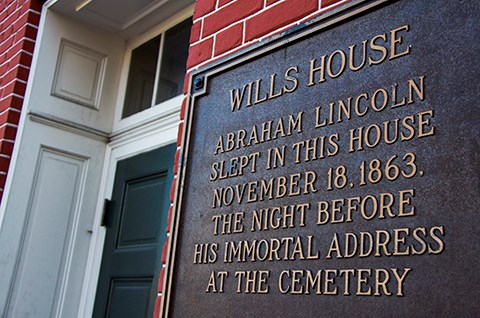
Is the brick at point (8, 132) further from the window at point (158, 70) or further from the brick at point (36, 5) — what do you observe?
the brick at point (36, 5)

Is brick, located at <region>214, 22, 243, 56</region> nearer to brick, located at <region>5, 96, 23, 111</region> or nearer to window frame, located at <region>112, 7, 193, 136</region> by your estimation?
window frame, located at <region>112, 7, 193, 136</region>

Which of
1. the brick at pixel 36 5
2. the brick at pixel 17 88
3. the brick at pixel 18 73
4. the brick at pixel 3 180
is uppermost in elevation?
the brick at pixel 36 5

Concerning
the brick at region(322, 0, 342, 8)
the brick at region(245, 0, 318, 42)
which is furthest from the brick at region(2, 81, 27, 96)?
the brick at region(322, 0, 342, 8)

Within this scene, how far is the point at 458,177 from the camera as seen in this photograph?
1.16 m

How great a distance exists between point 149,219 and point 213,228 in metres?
1.15

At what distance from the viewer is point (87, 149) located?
326 centimetres

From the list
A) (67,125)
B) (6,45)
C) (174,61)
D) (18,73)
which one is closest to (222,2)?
(174,61)

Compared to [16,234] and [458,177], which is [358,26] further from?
[16,234]

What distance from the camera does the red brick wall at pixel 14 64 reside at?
3034 mm

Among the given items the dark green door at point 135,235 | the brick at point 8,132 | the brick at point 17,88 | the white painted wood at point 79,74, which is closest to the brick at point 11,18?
the white painted wood at point 79,74

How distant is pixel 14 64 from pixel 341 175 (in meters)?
2.53

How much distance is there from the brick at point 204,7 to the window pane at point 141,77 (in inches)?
44.6

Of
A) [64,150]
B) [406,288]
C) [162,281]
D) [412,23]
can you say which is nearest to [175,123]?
[64,150]

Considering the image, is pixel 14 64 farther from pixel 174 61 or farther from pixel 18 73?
pixel 174 61
